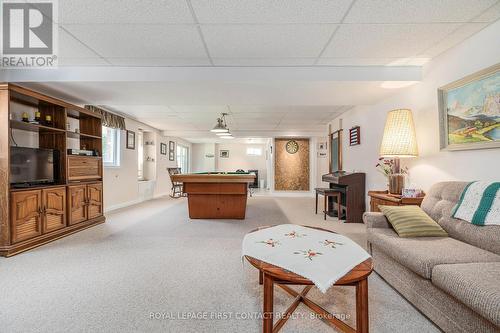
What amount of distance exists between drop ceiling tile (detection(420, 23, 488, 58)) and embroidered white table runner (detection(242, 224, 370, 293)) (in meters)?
2.38

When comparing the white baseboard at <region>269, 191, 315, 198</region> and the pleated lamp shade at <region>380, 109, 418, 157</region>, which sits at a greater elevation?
the pleated lamp shade at <region>380, 109, 418, 157</region>

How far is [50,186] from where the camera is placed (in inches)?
131

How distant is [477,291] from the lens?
1232 mm

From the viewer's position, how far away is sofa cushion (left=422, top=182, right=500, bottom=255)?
5.77 feet

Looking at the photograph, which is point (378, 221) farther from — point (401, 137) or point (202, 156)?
point (202, 156)

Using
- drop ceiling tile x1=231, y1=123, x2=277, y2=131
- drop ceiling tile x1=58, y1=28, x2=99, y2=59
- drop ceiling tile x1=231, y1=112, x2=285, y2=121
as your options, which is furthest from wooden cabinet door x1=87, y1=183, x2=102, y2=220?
drop ceiling tile x1=231, y1=123, x2=277, y2=131

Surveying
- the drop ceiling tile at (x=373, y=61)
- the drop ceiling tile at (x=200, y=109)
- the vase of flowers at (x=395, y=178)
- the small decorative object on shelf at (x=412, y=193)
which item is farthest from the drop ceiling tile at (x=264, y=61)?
the drop ceiling tile at (x=200, y=109)

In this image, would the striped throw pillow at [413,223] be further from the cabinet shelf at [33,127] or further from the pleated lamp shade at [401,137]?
the cabinet shelf at [33,127]

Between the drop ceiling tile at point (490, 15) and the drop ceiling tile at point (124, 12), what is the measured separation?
257 centimetres

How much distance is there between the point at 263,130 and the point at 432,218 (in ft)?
20.9

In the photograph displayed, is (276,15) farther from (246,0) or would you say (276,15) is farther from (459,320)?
(459,320)

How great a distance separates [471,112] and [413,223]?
4.16ft

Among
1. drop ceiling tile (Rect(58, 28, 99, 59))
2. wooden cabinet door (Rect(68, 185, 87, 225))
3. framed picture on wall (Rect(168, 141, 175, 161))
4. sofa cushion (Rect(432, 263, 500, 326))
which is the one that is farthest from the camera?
framed picture on wall (Rect(168, 141, 175, 161))

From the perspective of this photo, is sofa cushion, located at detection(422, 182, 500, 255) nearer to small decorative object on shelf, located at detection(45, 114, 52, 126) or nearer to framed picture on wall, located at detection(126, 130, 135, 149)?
small decorative object on shelf, located at detection(45, 114, 52, 126)
